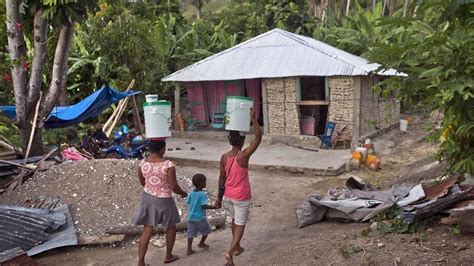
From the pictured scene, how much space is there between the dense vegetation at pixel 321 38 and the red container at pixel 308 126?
2983mm

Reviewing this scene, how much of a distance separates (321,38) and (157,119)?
17692 mm

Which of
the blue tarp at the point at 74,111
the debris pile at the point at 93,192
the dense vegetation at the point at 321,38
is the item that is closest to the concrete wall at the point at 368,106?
the dense vegetation at the point at 321,38

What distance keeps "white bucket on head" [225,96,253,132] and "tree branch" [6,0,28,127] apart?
514cm

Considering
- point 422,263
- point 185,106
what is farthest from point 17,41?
point 185,106

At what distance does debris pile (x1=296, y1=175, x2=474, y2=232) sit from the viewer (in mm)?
4852

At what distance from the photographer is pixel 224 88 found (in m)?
15.1

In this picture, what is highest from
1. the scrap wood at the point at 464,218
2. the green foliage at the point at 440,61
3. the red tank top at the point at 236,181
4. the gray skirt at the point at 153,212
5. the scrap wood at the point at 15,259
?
the green foliage at the point at 440,61

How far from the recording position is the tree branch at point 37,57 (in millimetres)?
8086

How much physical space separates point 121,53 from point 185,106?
2766 millimetres

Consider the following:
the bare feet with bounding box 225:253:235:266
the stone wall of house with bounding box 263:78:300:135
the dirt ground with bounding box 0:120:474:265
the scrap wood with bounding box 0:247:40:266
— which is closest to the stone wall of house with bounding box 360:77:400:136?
the stone wall of house with bounding box 263:78:300:135

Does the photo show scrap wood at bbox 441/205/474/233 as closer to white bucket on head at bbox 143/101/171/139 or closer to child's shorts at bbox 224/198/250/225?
child's shorts at bbox 224/198/250/225

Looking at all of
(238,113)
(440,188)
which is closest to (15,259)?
(238,113)

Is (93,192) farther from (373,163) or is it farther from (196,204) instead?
(373,163)

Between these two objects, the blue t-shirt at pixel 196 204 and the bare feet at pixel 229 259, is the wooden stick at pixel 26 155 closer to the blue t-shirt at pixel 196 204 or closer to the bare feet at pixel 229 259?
the blue t-shirt at pixel 196 204
